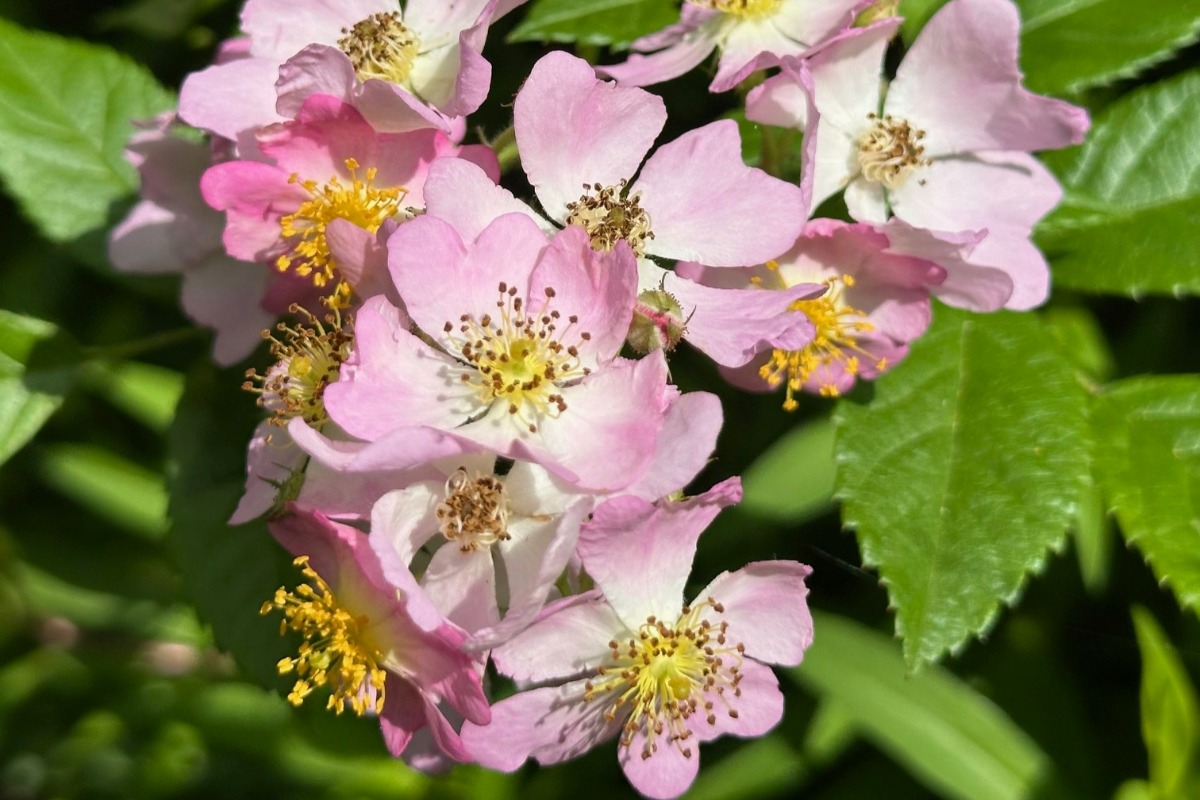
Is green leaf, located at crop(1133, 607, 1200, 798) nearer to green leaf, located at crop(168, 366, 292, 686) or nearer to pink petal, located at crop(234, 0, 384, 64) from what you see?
green leaf, located at crop(168, 366, 292, 686)

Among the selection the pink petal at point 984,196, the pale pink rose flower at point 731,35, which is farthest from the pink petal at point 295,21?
the pink petal at point 984,196

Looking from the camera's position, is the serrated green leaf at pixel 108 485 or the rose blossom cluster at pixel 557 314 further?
the serrated green leaf at pixel 108 485

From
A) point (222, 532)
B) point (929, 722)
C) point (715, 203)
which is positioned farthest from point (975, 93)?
point (222, 532)

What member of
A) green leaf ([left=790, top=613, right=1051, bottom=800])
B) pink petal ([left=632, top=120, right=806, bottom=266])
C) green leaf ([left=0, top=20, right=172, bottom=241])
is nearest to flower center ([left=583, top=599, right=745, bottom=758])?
pink petal ([left=632, top=120, right=806, bottom=266])

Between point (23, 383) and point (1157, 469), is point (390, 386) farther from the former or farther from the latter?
point (1157, 469)

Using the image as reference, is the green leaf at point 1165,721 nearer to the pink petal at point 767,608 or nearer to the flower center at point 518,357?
the pink petal at point 767,608

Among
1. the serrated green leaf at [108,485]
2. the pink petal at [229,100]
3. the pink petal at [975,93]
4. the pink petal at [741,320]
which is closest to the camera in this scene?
the pink petal at [741,320]

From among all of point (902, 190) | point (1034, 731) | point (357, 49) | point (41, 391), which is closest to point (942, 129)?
point (902, 190)

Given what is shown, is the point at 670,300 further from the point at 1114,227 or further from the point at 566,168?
the point at 1114,227
